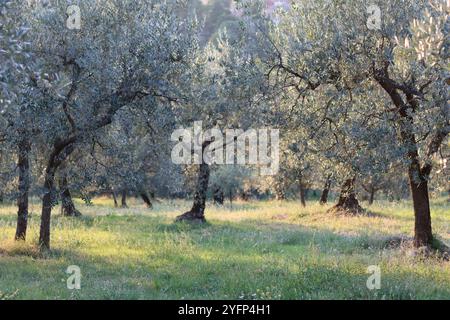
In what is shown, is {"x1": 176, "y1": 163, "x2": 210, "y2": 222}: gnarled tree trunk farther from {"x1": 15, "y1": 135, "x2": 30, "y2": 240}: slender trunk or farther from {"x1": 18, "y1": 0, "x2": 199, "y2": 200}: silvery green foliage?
{"x1": 18, "y1": 0, "x2": 199, "y2": 200}: silvery green foliage

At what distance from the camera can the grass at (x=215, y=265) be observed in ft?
36.7

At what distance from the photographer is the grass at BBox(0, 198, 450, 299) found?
1120 cm

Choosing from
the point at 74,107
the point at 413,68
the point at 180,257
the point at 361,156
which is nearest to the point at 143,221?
the point at 180,257

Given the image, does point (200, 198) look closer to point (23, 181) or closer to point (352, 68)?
point (23, 181)

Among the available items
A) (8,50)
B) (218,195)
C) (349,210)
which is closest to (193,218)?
(349,210)

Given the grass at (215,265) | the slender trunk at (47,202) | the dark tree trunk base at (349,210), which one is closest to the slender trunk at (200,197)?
the grass at (215,265)

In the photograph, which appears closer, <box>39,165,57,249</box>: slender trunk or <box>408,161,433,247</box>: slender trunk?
<box>39,165,57,249</box>: slender trunk

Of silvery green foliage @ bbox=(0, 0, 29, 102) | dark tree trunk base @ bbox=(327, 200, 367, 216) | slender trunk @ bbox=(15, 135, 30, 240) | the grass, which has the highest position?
silvery green foliage @ bbox=(0, 0, 29, 102)

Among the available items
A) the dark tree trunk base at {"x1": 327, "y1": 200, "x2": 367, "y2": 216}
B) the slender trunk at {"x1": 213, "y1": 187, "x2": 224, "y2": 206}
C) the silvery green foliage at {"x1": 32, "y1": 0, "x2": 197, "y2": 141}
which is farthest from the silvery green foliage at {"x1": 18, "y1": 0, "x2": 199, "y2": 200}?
the slender trunk at {"x1": 213, "y1": 187, "x2": 224, "y2": 206}

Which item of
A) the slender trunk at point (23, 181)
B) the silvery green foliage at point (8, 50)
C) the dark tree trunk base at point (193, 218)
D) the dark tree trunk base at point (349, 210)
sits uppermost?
the silvery green foliage at point (8, 50)

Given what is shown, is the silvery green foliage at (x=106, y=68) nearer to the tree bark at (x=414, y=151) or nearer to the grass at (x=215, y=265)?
the grass at (x=215, y=265)

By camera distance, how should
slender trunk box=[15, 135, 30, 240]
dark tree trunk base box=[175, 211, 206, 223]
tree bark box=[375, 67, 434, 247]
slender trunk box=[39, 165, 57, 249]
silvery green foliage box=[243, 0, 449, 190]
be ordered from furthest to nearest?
1. dark tree trunk base box=[175, 211, 206, 223]
2. slender trunk box=[39, 165, 57, 249]
3. slender trunk box=[15, 135, 30, 240]
4. tree bark box=[375, 67, 434, 247]
5. silvery green foliage box=[243, 0, 449, 190]

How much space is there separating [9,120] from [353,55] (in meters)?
9.43

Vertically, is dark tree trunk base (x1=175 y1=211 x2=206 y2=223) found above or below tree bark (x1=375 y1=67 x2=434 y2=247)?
below
